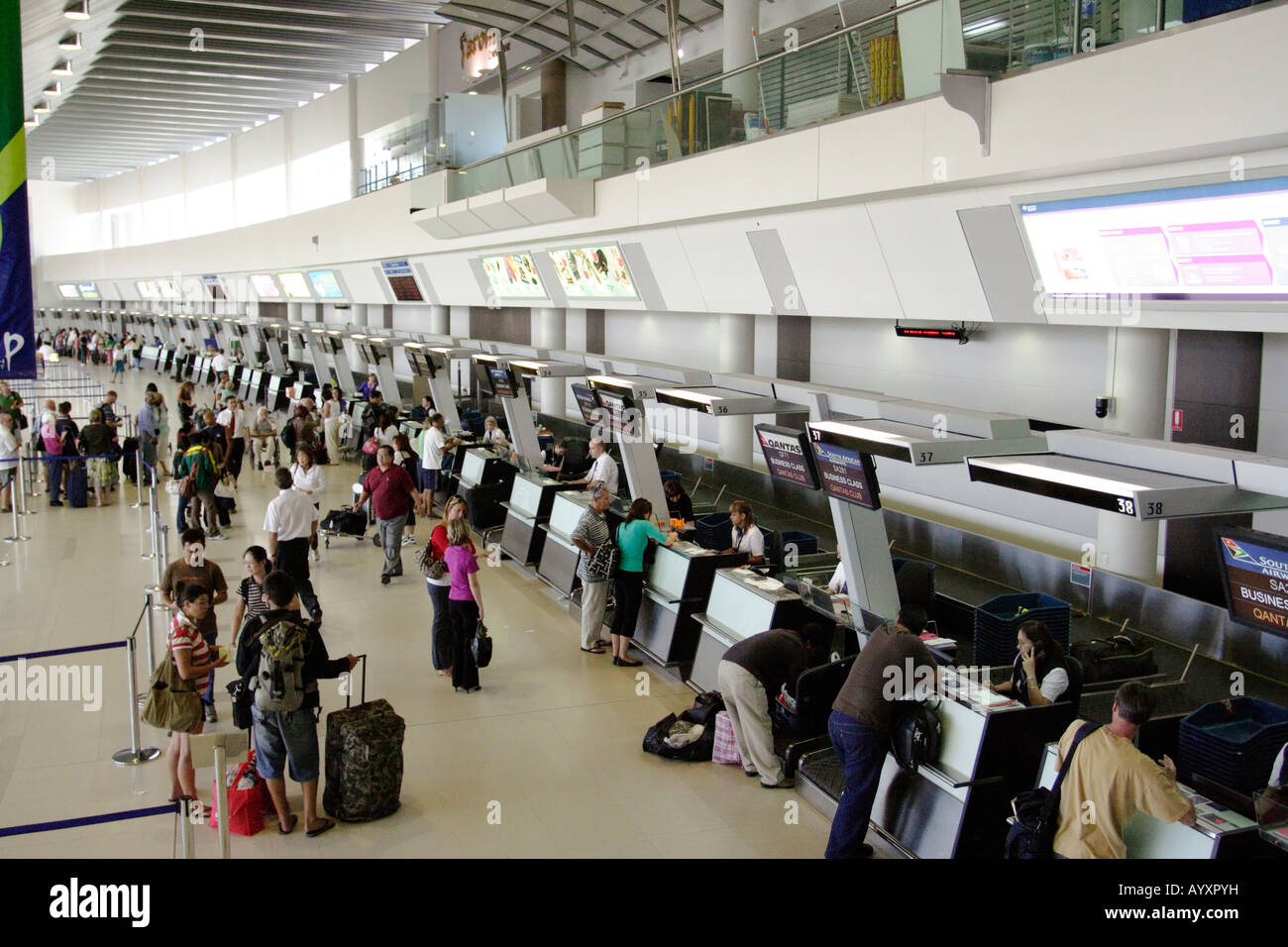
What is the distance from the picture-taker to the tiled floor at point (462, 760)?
20.0ft

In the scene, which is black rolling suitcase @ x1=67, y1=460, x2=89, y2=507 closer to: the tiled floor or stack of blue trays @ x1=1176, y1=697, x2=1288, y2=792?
the tiled floor

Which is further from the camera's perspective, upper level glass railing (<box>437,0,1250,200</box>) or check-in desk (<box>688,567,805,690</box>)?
check-in desk (<box>688,567,805,690</box>)

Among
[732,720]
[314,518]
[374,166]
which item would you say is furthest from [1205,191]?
[374,166]

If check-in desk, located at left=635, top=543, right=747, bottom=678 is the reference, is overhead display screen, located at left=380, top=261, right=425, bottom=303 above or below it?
above

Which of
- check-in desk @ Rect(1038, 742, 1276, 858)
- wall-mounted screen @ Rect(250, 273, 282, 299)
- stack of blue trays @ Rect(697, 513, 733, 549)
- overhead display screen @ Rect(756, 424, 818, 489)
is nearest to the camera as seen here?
check-in desk @ Rect(1038, 742, 1276, 858)

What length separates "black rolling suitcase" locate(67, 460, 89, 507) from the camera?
16031mm

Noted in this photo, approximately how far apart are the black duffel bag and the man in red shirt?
700 centimetres

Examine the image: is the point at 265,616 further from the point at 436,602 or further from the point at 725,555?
the point at 725,555

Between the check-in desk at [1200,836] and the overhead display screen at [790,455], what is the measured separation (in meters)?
3.01

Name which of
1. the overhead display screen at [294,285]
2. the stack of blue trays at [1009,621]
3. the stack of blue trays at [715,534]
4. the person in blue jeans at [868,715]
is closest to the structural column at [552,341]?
the stack of blue trays at [715,534]

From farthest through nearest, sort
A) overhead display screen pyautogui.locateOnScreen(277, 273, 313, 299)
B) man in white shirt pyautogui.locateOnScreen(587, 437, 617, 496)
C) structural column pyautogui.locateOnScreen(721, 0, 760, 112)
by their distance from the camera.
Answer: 1. overhead display screen pyautogui.locateOnScreen(277, 273, 313, 299)
2. structural column pyautogui.locateOnScreen(721, 0, 760, 112)
3. man in white shirt pyautogui.locateOnScreen(587, 437, 617, 496)

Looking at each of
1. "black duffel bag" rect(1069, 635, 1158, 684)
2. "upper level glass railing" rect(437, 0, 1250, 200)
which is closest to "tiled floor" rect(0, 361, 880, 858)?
"black duffel bag" rect(1069, 635, 1158, 684)

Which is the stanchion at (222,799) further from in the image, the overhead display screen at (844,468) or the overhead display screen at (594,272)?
the overhead display screen at (594,272)

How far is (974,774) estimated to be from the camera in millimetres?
5672
